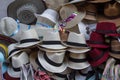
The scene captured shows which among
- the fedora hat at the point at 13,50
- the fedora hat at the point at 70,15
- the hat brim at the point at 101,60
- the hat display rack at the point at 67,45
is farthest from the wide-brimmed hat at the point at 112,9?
the fedora hat at the point at 13,50

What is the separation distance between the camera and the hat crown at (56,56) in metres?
1.11

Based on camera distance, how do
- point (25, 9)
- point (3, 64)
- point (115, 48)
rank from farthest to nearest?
point (25, 9) < point (3, 64) < point (115, 48)

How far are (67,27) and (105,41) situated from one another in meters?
0.21

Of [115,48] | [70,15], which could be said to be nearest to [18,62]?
[70,15]

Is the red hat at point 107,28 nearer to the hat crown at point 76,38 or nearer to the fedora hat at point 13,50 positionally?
→ the hat crown at point 76,38

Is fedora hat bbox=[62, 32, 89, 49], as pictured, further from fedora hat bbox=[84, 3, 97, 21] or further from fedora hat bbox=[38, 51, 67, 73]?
fedora hat bbox=[84, 3, 97, 21]

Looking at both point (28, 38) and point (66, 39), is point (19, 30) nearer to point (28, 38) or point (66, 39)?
point (28, 38)

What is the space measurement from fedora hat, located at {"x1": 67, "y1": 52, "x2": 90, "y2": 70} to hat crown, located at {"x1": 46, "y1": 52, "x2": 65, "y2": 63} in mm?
54

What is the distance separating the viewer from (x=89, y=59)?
1171 millimetres

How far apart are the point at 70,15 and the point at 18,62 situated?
1.24ft

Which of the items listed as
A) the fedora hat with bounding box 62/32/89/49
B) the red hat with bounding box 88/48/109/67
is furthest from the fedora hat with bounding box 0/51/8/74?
the red hat with bounding box 88/48/109/67

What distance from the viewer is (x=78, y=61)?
1.13 m

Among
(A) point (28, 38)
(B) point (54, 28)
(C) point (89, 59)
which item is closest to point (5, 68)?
(A) point (28, 38)

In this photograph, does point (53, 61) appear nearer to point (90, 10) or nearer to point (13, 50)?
point (13, 50)
